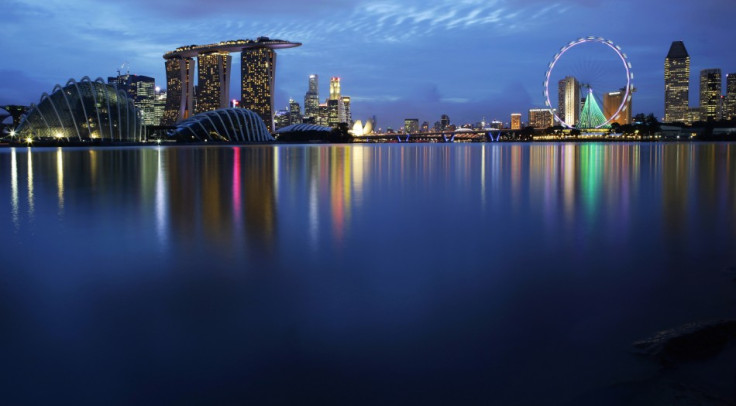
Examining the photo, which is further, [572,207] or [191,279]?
[572,207]

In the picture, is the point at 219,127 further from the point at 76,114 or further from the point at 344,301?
the point at 344,301

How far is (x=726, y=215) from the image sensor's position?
41.4 ft

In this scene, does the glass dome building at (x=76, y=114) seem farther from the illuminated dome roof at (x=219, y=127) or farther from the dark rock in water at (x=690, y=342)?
the dark rock in water at (x=690, y=342)

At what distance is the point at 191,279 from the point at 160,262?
118cm

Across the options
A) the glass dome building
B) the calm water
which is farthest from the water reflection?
the glass dome building

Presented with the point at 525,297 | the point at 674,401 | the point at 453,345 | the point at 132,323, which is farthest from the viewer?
the point at 525,297

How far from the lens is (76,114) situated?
10338cm

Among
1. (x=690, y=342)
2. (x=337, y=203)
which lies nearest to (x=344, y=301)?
(x=690, y=342)

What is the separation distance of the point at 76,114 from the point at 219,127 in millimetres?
30146

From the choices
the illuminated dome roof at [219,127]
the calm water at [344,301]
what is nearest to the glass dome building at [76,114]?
the illuminated dome roof at [219,127]

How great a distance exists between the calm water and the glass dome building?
10044 cm

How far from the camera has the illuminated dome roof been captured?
124812 millimetres

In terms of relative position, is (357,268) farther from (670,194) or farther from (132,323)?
(670,194)

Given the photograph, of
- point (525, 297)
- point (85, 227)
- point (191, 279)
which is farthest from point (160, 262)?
point (525, 297)
